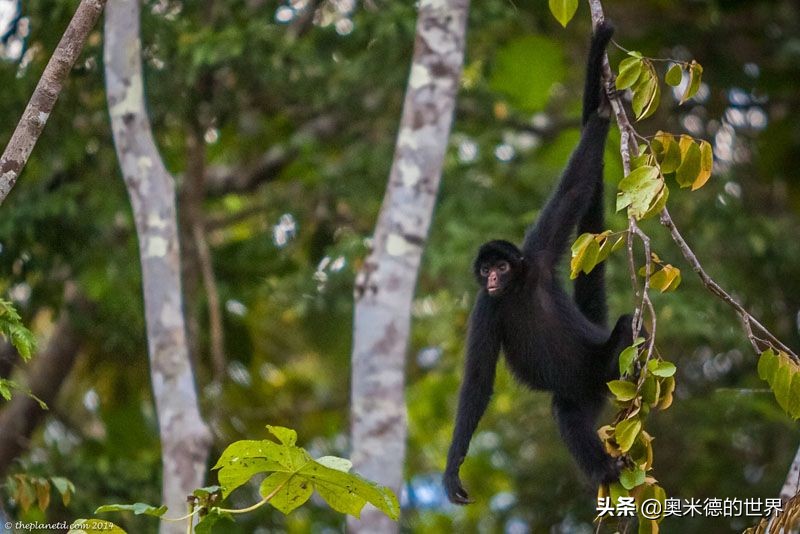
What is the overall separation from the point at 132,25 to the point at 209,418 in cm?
477

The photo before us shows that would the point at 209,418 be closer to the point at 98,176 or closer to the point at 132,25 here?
the point at 98,176

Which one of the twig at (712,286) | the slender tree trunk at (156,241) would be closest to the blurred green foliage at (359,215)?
the slender tree trunk at (156,241)

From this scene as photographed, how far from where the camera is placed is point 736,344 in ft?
38.8

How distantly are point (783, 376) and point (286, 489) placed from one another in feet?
7.17

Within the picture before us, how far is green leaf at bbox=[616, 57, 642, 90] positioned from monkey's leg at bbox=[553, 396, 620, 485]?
8.67 feet

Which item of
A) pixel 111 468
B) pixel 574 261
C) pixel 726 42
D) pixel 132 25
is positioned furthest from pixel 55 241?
pixel 726 42

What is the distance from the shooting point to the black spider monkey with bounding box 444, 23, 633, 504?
6857 mm

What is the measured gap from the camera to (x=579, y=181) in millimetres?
6699

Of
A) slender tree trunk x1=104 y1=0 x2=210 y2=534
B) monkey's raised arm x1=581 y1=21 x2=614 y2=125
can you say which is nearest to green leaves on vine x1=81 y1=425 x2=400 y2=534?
slender tree trunk x1=104 y1=0 x2=210 y2=534

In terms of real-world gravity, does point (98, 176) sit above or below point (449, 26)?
below

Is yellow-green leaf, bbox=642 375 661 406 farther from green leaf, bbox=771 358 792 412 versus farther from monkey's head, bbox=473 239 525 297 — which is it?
monkey's head, bbox=473 239 525 297

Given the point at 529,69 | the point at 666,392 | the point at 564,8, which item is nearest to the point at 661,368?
the point at 666,392

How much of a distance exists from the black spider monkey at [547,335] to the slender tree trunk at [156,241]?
1895 millimetres

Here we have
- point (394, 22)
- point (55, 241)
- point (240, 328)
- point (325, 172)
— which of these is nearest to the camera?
point (394, 22)
